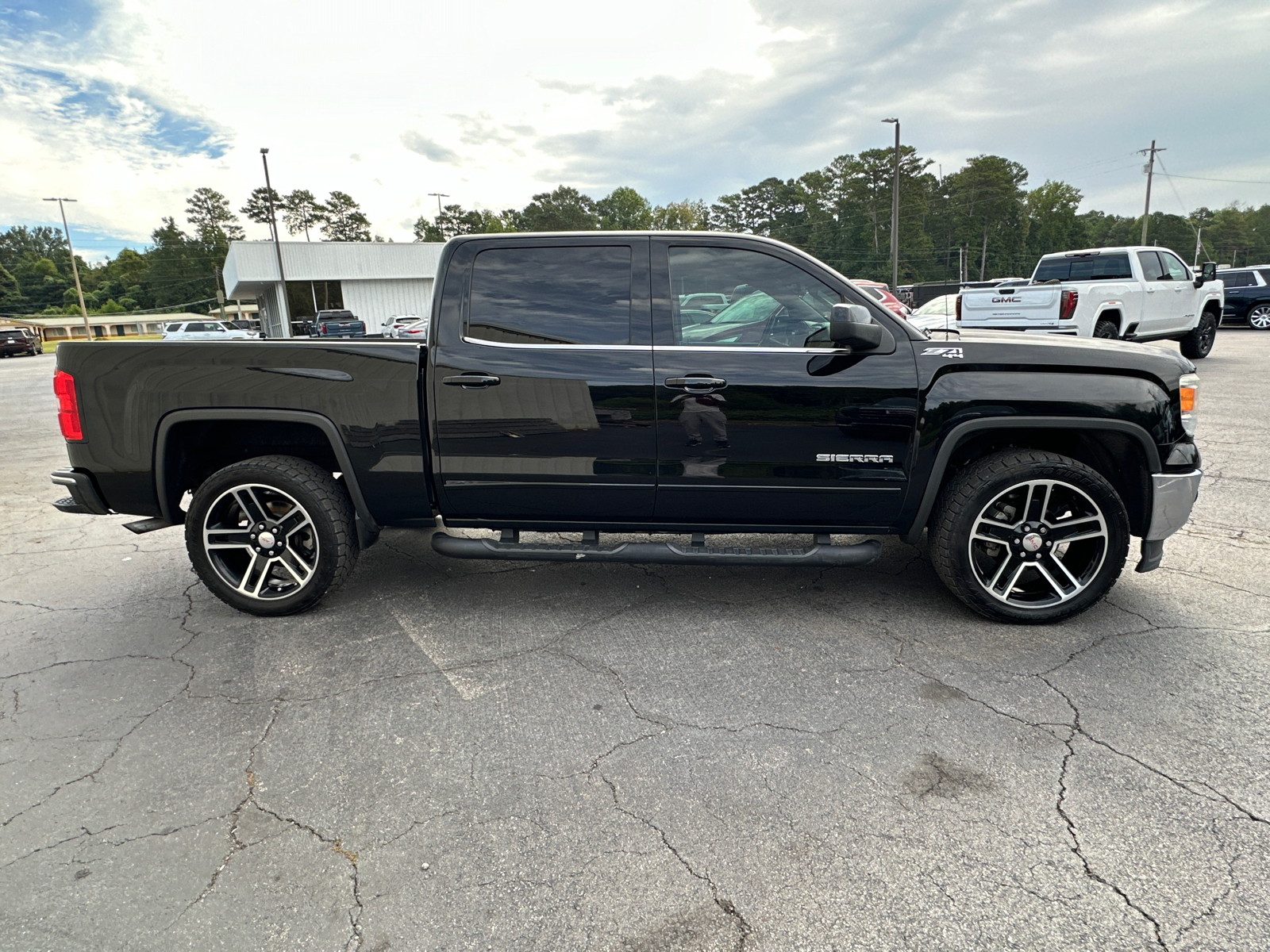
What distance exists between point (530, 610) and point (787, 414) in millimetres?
1761

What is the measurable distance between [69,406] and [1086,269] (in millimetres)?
14199

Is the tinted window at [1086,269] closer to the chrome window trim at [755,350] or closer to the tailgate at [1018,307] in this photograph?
the tailgate at [1018,307]

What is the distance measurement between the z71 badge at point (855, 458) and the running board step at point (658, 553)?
46cm

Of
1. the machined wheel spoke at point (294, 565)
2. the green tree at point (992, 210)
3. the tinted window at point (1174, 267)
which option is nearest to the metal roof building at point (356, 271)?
the tinted window at point (1174, 267)

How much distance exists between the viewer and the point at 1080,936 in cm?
188

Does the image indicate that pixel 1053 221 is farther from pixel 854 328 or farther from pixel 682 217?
pixel 854 328

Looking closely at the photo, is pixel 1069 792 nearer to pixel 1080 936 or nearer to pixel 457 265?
pixel 1080 936

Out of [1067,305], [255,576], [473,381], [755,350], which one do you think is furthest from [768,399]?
[1067,305]

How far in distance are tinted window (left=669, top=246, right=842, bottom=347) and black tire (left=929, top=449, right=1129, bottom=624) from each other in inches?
44.5

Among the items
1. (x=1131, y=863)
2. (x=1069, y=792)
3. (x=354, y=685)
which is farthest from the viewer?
(x=354, y=685)

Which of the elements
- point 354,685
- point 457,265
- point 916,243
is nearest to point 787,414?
point 457,265

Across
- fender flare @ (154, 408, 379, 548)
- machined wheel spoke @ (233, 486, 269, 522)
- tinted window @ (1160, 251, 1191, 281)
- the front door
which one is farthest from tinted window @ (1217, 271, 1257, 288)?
machined wheel spoke @ (233, 486, 269, 522)

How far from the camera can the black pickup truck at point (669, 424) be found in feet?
11.6

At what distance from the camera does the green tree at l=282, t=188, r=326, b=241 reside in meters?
106
